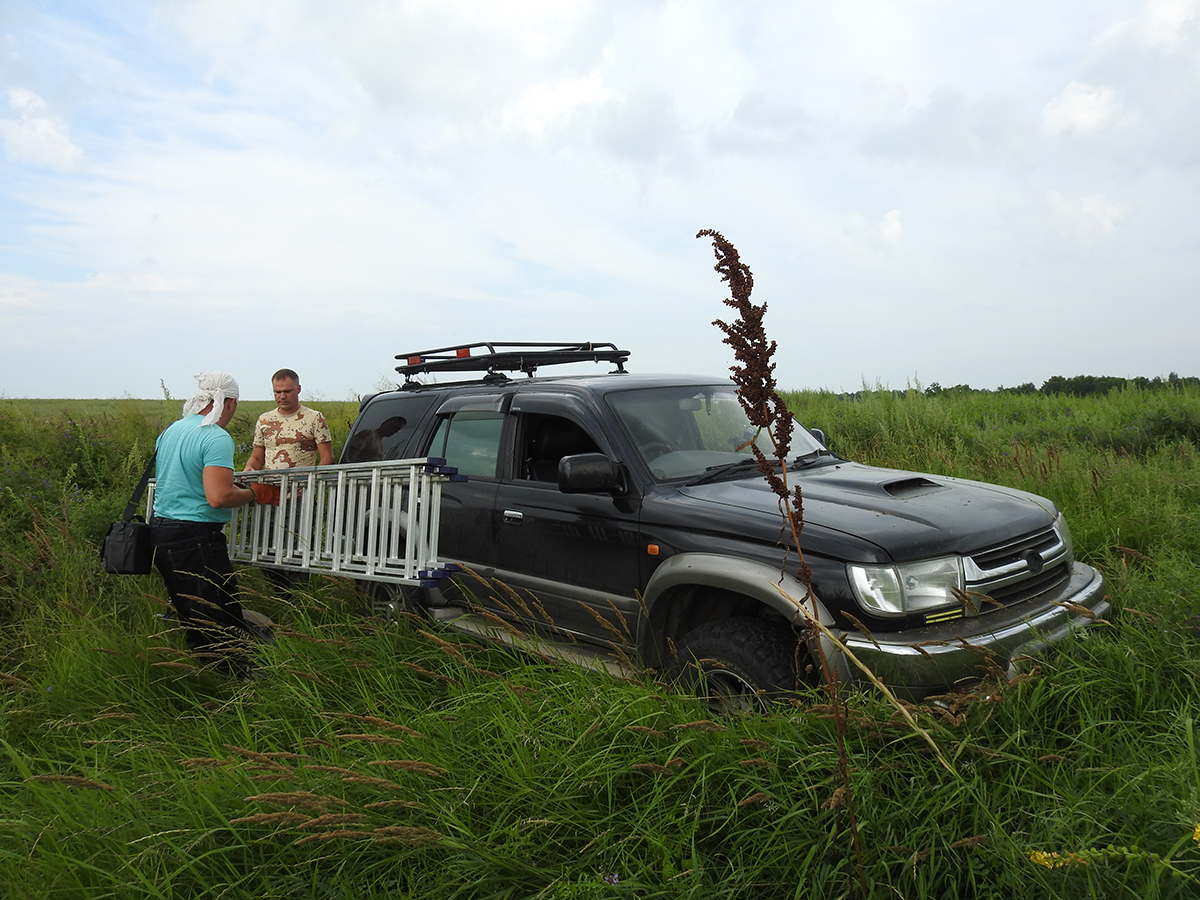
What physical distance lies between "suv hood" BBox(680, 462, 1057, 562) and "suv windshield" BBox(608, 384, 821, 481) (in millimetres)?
231

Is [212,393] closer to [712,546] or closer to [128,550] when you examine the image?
[128,550]

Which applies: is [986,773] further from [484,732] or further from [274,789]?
[274,789]

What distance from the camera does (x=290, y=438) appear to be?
6.94m

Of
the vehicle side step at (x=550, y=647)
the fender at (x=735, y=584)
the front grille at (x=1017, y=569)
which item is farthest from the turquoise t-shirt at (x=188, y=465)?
the front grille at (x=1017, y=569)

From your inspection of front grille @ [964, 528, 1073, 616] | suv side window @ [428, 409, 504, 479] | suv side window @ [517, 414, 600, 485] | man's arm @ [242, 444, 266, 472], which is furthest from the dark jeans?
front grille @ [964, 528, 1073, 616]

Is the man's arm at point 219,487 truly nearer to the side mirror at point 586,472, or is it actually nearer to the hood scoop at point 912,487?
the side mirror at point 586,472

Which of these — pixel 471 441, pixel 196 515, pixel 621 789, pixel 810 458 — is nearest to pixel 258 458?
pixel 196 515

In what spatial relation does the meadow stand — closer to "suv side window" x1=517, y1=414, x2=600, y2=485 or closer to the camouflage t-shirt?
"suv side window" x1=517, y1=414, x2=600, y2=485

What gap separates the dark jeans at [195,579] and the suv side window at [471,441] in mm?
1559

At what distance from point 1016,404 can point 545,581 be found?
11.8 metres

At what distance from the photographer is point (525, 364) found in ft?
18.7

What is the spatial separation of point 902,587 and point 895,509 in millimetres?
532

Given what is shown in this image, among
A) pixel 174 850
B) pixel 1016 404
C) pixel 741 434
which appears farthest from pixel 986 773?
pixel 1016 404

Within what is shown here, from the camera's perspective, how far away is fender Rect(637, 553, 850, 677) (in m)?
3.29
